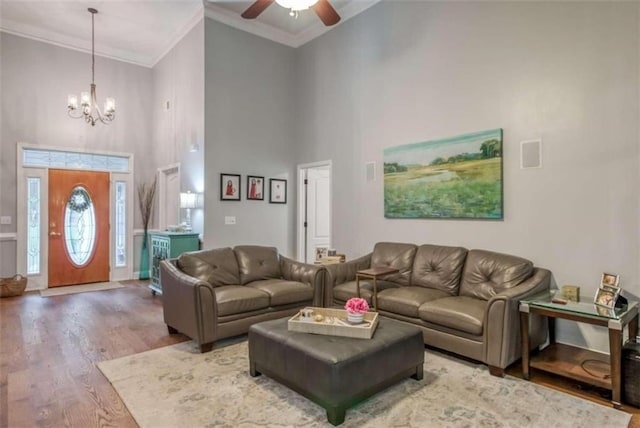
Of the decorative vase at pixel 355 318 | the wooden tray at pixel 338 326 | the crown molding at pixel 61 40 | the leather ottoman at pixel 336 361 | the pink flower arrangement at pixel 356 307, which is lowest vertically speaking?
the leather ottoman at pixel 336 361

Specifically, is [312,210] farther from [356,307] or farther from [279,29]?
[356,307]

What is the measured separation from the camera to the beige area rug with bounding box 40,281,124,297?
5.95 m

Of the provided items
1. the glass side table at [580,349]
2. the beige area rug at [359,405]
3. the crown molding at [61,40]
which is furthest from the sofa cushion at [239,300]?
the crown molding at [61,40]

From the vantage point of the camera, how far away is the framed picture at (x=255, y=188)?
20.0ft

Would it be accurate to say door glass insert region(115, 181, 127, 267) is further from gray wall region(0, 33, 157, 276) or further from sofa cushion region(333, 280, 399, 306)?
sofa cushion region(333, 280, 399, 306)

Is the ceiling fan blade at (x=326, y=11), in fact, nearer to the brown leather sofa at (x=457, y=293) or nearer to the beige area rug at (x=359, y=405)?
the brown leather sofa at (x=457, y=293)

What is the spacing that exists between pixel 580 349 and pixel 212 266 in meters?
3.70

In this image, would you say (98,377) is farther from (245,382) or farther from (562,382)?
(562,382)

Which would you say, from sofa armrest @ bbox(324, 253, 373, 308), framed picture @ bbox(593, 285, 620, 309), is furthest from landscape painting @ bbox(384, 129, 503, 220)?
framed picture @ bbox(593, 285, 620, 309)

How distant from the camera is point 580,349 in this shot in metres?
3.32

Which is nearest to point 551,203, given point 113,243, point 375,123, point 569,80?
point 569,80

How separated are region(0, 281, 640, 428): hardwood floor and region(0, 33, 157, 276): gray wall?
200 centimetres

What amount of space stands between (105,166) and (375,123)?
5122 mm

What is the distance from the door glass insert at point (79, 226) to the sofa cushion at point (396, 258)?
5284 millimetres
